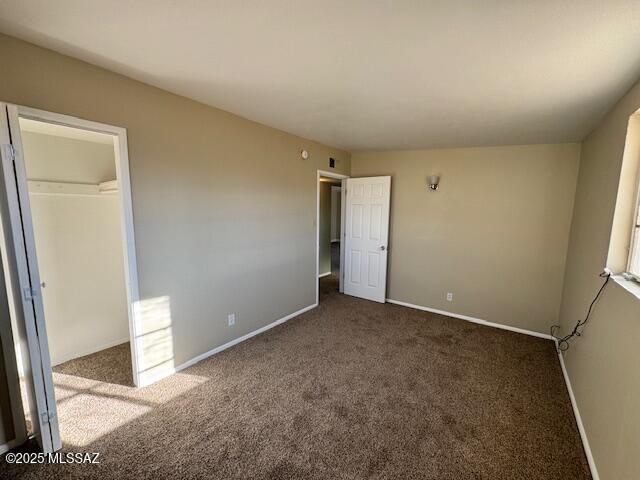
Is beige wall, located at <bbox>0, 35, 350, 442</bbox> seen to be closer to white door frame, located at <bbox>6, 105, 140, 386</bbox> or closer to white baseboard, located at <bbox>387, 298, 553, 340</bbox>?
white door frame, located at <bbox>6, 105, 140, 386</bbox>

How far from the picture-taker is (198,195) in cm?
268

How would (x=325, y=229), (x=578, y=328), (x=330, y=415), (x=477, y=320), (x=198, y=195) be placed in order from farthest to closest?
1. (x=325, y=229)
2. (x=477, y=320)
3. (x=198, y=195)
4. (x=578, y=328)
5. (x=330, y=415)

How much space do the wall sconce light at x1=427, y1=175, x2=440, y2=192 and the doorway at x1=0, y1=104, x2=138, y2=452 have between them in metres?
3.59

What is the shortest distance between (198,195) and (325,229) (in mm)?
4157

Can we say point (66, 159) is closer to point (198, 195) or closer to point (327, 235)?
point (198, 195)

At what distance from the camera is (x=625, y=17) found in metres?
1.24

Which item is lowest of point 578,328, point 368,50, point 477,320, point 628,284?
point 477,320

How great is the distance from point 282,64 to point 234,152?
4.43 ft

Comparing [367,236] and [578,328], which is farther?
[367,236]

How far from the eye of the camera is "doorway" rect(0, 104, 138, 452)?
1.62 metres

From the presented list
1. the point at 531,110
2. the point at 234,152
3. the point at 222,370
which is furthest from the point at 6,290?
the point at 531,110

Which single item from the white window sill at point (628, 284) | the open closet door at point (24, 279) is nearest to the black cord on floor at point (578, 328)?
the white window sill at point (628, 284)

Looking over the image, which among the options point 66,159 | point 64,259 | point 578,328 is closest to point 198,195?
point 66,159

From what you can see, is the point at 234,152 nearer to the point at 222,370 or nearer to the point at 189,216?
the point at 189,216
